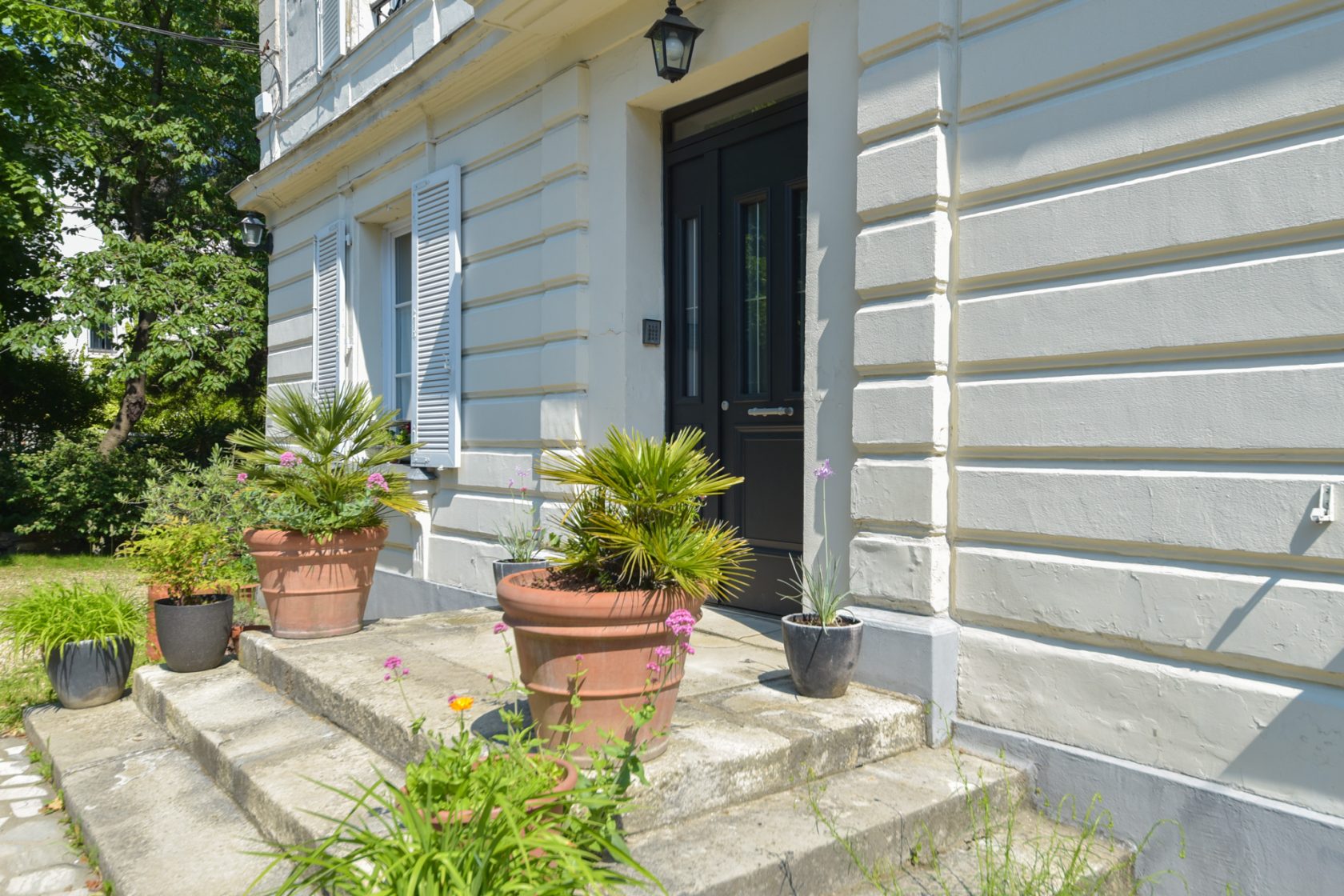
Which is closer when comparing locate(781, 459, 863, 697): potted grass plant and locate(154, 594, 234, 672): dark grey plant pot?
locate(781, 459, 863, 697): potted grass plant

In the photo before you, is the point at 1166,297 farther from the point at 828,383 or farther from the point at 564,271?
the point at 564,271

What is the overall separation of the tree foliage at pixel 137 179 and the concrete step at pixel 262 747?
7.74 meters

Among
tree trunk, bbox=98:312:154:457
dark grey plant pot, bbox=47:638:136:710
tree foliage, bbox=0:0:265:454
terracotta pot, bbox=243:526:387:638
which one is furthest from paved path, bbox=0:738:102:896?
tree trunk, bbox=98:312:154:457

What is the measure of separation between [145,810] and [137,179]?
11.7 metres

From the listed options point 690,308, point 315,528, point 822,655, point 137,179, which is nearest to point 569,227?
point 690,308

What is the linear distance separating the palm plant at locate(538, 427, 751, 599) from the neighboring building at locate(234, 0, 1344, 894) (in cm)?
110

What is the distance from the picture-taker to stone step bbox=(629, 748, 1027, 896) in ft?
8.53

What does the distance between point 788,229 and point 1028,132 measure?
60.6 inches

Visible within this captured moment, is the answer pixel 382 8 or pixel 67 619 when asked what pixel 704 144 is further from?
pixel 382 8

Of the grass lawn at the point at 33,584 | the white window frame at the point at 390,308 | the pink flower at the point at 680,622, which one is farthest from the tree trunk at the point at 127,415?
the pink flower at the point at 680,622

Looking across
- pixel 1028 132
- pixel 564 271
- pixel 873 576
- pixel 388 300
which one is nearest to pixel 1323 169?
pixel 1028 132

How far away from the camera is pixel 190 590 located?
502 cm

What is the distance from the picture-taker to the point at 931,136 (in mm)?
3648

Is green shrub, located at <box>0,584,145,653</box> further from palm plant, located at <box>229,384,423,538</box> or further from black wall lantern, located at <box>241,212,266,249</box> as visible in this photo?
black wall lantern, located at <box>241,212,266,249</box>
